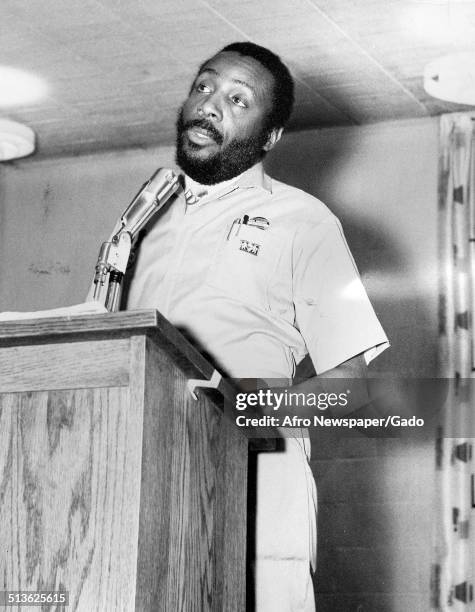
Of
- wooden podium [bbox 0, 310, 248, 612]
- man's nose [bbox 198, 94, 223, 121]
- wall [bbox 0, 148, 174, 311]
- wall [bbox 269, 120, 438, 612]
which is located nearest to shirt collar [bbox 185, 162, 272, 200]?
man's nose [bbox 198, 94, 223, 121]

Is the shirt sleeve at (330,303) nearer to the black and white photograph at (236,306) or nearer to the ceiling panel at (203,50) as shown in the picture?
the black and white photograph at (236,306)

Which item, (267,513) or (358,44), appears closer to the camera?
(267,513)

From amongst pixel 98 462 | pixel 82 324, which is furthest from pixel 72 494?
pixel 82 324

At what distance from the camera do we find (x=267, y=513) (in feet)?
5.10

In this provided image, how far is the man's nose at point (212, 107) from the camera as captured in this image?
6.72 feet

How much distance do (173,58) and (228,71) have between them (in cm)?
146

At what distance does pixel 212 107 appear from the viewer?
6.76 ft

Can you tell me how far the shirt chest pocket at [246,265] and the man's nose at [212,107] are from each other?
24 cm

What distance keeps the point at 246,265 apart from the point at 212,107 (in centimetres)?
35

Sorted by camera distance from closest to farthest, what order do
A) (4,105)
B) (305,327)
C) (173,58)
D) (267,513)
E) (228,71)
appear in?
(267,513)
(305,327)
(228,71)
(173,58)
(4,105)

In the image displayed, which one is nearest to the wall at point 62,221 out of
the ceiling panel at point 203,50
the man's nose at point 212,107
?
the ceiling panel at point 203,50

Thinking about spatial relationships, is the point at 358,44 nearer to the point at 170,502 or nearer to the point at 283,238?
the point at 283,238

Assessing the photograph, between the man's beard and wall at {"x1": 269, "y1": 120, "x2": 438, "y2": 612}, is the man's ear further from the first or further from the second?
wall at {"x1": 269, "y1": 120, "x2": 438, "y2": 612}

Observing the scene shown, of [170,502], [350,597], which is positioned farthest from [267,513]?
[350,597]
